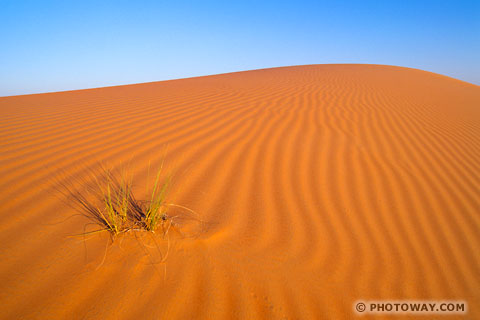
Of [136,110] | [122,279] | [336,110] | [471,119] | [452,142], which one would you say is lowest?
[122,279]

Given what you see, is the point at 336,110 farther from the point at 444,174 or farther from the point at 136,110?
the point at 136,110

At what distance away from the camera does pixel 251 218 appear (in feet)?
6.25

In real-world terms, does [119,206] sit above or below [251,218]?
below

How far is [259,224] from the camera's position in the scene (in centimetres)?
185

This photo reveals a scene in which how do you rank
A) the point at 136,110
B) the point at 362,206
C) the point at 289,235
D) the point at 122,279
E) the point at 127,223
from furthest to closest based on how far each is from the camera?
the point at 136,110
the point at 362,206
the point at 289,235
the point at 127,223
the point at 122,279

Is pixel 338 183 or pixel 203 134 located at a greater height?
pixel 203 134

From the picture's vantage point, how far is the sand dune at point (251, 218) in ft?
4.09

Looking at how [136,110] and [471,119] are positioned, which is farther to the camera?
[471,119]

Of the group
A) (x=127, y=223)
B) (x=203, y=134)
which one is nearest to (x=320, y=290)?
(x=127, y=223)

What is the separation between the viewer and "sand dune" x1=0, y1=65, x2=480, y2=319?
1248 mm

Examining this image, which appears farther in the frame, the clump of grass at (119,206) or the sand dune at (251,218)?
the clump of grass at (119,206)

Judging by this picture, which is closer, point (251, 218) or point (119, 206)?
point (119, 206)

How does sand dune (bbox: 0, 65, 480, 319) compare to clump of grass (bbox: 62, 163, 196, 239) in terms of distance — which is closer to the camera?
sand dune (bbox: 0, 65, 480, 319)

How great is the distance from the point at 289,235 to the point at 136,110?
4.00 m
